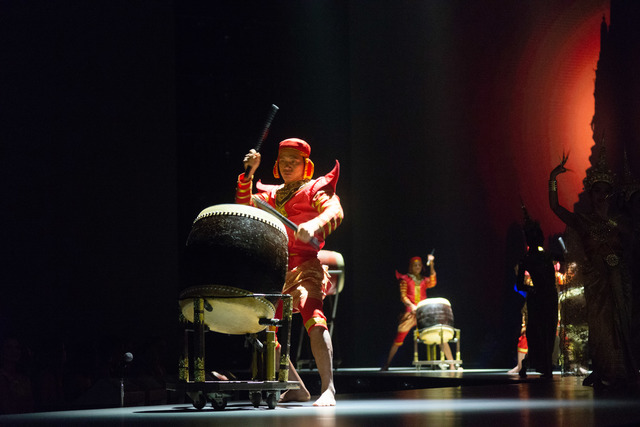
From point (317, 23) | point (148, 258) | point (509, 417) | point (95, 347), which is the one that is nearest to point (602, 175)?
point (509, 417)

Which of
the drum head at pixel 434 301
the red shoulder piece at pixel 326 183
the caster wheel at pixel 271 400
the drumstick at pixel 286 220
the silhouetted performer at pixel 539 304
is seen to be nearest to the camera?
the caster wheel at pixel 271 400

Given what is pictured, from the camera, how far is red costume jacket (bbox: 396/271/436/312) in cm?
1066

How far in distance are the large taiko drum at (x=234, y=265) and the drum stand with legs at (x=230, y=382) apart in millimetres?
42

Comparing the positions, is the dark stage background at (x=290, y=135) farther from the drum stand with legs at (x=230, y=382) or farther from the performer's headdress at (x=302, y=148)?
the drum stand with legs at (x=230, y=382)

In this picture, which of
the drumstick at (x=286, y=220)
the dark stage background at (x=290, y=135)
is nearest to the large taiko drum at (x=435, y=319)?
the dark stage background at (x=290, y=135)

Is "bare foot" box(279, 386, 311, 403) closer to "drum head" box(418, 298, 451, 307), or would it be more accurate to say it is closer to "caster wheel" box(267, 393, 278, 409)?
"caster wheel" box(267, 393, 278, 409)

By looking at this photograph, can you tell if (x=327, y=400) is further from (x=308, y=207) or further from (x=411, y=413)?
(x=308, y=207)

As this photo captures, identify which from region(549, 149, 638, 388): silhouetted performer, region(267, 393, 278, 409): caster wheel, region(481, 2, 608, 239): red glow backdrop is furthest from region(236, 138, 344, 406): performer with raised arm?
region(481, 2, 608, 239): red glow backdrop

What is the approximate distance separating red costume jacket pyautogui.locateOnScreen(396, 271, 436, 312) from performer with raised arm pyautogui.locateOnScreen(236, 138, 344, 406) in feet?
19.6

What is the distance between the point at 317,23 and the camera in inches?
422

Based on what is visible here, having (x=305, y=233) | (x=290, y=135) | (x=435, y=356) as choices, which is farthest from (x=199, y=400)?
(x=435, y=356)

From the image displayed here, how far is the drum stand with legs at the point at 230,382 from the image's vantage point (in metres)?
3.85

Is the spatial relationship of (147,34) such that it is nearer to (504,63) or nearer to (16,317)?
(16,317)

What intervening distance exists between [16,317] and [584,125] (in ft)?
22.2
